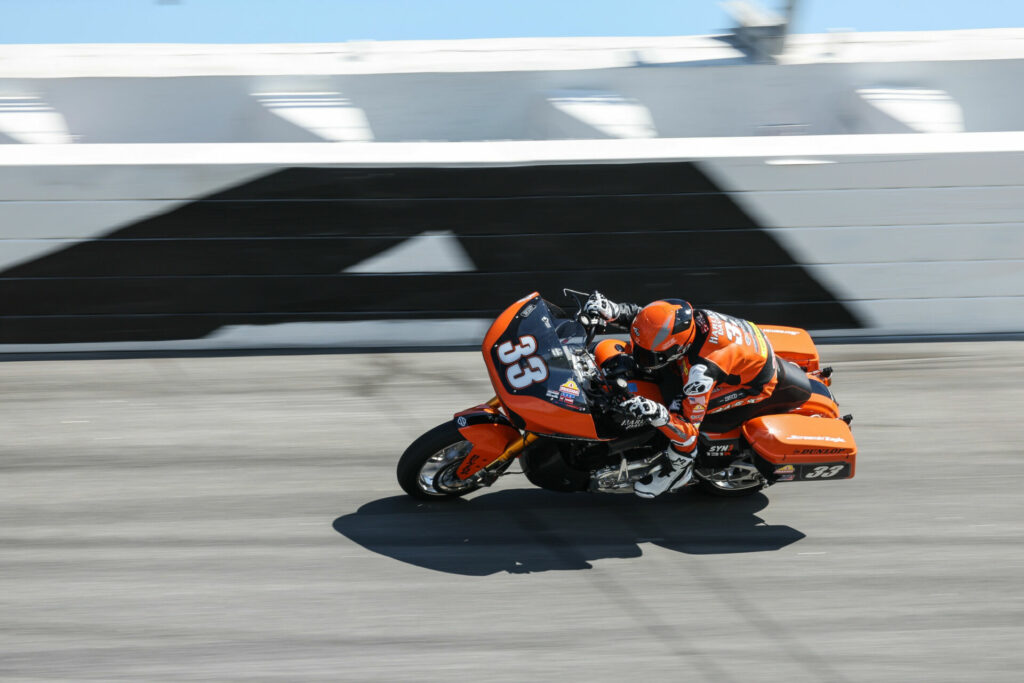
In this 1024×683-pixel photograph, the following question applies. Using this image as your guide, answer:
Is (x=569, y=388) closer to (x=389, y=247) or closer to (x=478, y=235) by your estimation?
(x=478, y=235)

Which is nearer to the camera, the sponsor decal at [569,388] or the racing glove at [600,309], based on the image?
the sponsor decal at [569,388]

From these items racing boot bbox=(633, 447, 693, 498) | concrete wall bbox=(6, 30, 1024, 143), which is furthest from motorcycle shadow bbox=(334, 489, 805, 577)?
concrete wall bbox=(6, 30, 1024, 143)

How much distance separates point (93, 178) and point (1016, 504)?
6617mm

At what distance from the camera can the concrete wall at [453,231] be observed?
23.2ft

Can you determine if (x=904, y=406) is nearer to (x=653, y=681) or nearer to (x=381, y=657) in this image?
(x=653, y=681)

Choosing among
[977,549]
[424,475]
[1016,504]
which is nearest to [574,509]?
[424,475]

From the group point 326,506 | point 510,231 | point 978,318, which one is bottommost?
point 326,506

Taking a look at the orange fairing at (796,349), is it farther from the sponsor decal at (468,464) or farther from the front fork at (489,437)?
the sponsor decal at (468,464)

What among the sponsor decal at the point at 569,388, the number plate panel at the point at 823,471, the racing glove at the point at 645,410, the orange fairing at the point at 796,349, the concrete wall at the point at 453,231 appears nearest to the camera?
the racing glove at the point at 645,410

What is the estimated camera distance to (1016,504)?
5.46 m

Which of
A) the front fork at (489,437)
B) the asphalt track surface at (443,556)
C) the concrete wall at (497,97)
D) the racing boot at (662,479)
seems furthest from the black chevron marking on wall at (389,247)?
the concrete wall at (497,97)

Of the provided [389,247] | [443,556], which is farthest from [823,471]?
[389,247]

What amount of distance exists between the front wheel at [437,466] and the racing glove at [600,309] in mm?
957

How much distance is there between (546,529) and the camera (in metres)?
5.17
